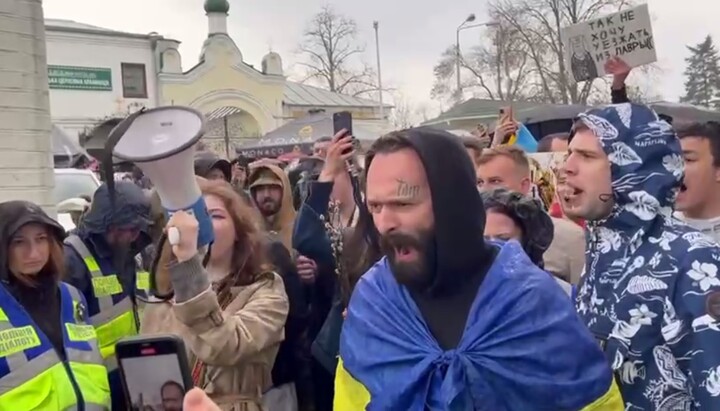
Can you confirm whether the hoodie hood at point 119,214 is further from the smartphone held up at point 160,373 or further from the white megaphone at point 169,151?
the smartphone held up at point 160,373

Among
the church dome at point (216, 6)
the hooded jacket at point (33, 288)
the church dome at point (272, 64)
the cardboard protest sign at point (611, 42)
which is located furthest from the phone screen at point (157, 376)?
the church dome at point (216, 6)

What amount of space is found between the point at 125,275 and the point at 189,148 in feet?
5.98

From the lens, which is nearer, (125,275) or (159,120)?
(159,120)

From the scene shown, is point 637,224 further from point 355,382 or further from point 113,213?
point 113,213

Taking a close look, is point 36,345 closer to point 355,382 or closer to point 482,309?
point 355,382

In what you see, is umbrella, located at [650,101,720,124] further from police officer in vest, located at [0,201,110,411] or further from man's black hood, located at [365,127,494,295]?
police officer in vest, located at [0,201,110,411]

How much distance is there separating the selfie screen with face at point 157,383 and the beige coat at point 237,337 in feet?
1.31

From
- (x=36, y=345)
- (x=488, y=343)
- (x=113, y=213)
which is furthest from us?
(x=113, y=213)

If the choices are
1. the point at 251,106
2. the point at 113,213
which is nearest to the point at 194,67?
the point at 251,106

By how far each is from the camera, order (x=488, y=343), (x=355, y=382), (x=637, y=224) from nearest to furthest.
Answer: (x=488, y=343), (x=355, y=382), (x=637, y=224)

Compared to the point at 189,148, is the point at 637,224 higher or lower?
lower

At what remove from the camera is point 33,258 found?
3586 millimetres

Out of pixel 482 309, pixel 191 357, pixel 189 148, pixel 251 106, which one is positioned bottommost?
pixel 191 357

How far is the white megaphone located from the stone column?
6656 millimetres
